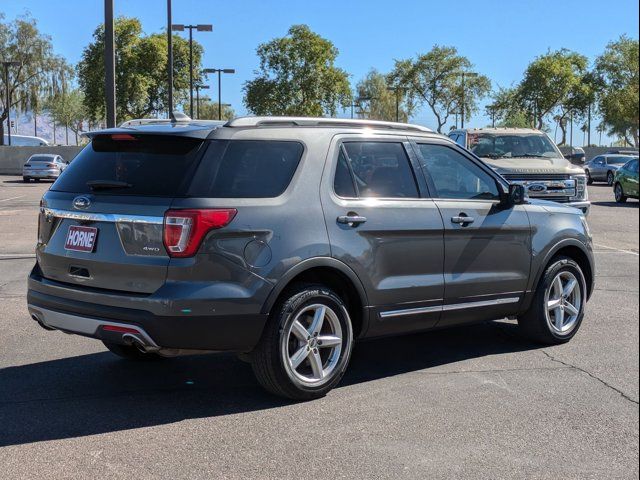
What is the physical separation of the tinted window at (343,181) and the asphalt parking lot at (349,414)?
1.32m

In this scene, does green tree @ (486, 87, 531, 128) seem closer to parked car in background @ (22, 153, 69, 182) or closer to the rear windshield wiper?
parked car in background @ (22, 153, 69, 182)

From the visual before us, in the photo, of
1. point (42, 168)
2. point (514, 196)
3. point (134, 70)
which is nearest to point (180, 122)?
point (514, 196)

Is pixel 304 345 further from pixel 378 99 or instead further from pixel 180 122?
pixel 378 99

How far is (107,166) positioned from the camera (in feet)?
16.6

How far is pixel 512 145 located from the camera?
48.8 ft

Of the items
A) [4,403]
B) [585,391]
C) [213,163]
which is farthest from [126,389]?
[585,391]

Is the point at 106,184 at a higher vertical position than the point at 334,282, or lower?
higher

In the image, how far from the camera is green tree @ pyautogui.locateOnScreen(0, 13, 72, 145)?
212 ft

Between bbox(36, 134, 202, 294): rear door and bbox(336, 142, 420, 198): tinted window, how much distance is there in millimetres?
1155

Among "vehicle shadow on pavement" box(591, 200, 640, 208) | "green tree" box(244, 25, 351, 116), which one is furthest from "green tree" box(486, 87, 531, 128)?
"vehicle shadow on pavement" box(591, 200, 640, 208)

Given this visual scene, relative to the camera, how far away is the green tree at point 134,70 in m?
51.2

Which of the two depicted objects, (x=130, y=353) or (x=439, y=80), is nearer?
(x=130, y=353)

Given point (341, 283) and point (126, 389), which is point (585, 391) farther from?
point (126, 389)

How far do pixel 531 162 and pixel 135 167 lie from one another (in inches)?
413
